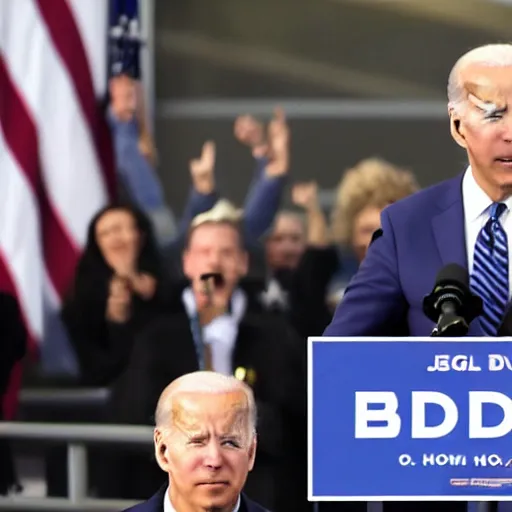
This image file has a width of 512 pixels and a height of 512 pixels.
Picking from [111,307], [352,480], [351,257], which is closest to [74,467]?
[111,307]

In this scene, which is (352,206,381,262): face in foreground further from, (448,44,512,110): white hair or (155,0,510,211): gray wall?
(448,44,512,110): white hair

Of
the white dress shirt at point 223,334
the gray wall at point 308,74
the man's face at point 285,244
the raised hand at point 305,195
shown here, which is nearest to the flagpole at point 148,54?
the gray wall at point 308,74

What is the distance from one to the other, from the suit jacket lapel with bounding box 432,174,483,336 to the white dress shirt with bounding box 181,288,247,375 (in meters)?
2.03

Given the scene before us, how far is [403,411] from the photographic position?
3.08 m

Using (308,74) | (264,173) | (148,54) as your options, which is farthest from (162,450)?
(308,74)

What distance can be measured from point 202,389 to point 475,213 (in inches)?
25.4

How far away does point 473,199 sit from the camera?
356 centimetres

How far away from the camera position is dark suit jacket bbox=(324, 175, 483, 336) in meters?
3.54

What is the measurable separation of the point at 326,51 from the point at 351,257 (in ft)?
5.17

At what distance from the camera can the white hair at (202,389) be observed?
345cm

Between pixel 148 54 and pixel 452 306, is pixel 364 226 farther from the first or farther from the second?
pixel 452 306

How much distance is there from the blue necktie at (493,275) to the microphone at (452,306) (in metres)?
0.29

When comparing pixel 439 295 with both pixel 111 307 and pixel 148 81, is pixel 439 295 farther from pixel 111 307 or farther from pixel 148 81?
pixel 148 81

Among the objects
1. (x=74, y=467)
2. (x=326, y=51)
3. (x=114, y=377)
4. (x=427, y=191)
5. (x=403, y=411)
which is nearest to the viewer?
(x=403, y=411)
